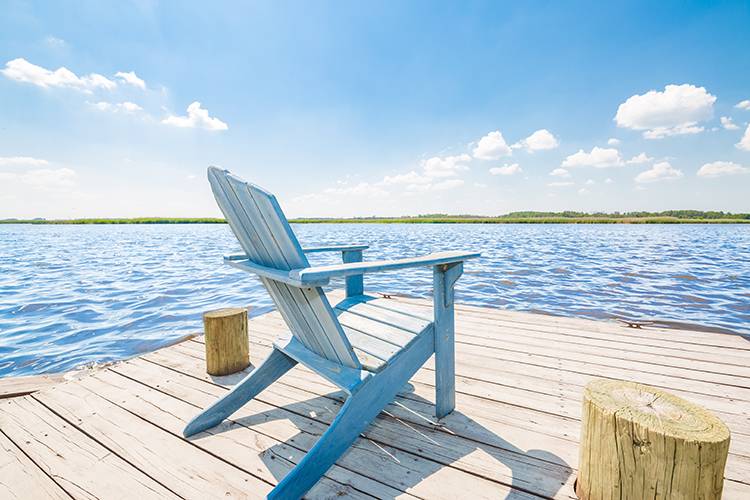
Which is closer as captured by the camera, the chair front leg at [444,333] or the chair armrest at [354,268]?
the chair armrest at [354,268]

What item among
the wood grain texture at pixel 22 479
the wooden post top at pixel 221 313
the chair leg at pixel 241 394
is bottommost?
the wood grain texture at pixel 22 479

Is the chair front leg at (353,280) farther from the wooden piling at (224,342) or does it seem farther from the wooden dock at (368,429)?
the wooden piling at (224,342)

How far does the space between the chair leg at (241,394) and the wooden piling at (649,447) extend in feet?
4.65

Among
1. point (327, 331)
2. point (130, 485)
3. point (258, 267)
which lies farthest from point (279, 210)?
point (130, 485)

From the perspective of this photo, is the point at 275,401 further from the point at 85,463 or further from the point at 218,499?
the point at 85,463

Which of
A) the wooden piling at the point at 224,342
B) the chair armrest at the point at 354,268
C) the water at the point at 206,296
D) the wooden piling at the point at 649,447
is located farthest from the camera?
the water at the point at 206,296

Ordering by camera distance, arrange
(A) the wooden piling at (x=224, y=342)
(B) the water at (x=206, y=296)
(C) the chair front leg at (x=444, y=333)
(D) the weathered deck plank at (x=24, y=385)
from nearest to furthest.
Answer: (C) the chair front leg at (x=444, y=333), (D) the weathered deck plank at (x=24, y=385), (A) the wooden piling at (x=224, y=342), (B) the water at (x=206, y=296)

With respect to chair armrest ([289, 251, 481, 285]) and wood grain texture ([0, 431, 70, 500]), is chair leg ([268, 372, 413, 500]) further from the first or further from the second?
wood grain texture ([0, 431, 70, 500])

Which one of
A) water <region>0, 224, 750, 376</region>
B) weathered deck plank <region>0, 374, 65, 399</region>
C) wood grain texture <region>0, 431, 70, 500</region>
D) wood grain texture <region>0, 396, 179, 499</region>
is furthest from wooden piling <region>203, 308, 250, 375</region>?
water <region>0, 224, 750, 376</region>

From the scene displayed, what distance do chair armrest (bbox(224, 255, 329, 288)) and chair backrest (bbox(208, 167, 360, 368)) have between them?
0.11 ft

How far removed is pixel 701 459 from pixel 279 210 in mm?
1500

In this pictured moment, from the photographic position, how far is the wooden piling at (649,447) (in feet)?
3.11

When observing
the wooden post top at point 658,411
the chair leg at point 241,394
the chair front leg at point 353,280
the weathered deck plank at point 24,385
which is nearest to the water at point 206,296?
the weathered deck plank at point 24,385

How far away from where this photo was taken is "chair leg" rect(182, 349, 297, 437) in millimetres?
1665
